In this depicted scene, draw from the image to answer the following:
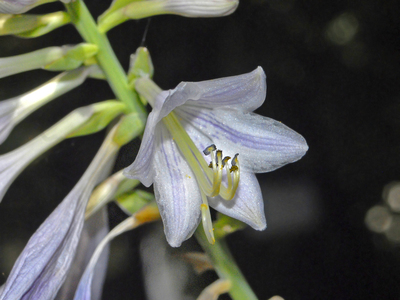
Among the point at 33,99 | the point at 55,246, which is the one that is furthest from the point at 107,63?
the point at 55,246

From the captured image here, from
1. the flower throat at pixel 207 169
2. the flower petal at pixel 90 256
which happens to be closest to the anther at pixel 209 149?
the flower throat at pixel 207 169

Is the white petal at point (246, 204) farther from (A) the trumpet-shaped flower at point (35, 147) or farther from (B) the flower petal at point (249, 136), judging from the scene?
(A) the trumpet-shaped flower at point (35, 147)

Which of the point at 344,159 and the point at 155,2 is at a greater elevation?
the point at 155,2

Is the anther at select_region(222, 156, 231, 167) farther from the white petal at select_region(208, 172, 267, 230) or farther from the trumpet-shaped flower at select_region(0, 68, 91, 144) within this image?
the trumpet-shaped flower at select_region(0, 68, 91, 144)

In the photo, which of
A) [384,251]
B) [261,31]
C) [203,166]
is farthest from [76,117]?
[384,251]

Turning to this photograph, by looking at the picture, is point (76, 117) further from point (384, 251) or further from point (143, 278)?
point (384, 251)

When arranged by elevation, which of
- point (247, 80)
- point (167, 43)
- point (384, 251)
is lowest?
point (384, 251)

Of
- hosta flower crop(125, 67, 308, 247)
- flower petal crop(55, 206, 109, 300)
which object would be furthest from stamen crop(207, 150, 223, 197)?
flower petal crop(55, 206, 109, 300)
